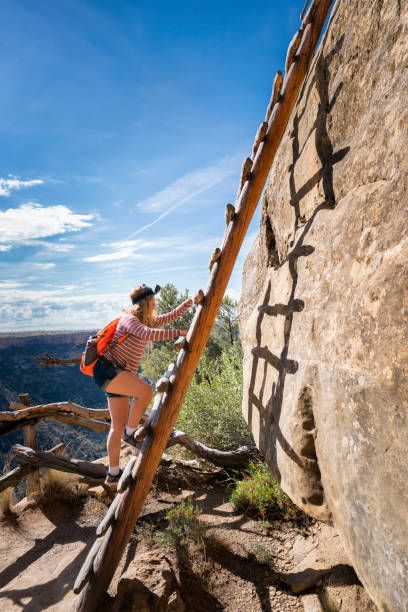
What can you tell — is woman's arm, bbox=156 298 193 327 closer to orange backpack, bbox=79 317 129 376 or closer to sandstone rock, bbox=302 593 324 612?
orange backpack, bbox=79 317 129 376

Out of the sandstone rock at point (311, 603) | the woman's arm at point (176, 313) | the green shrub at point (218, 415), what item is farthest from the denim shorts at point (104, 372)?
the green shrub at point (218, 415)

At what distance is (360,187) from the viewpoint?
2314 mm

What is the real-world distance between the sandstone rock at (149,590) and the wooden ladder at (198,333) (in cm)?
22

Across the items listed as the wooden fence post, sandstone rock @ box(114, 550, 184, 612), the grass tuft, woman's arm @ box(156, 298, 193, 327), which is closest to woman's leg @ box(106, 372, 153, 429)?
woman's arm @ box(156, 298, 193, 327)

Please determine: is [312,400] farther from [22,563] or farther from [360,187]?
[22,563]

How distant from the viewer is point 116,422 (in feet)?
12.4

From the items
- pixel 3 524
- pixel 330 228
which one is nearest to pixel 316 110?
pixel 330 228

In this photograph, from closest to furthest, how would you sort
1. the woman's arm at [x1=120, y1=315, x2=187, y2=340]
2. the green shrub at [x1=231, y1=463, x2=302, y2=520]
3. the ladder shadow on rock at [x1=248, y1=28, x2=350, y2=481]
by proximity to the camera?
the ladder shadow on rock at [x1=248, y1=28, x2=350, y2=481] → the woman's arm at [x1=120, y1=315, x2=187, y2=340] → the green shrub at [x1=231, y1=463, x2=302, y2=520]

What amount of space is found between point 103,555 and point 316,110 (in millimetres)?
4631

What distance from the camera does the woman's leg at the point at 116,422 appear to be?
3.74 m

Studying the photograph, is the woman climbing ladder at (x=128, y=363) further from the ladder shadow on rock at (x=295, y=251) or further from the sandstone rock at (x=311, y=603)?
the sandstone rock at (x=311, y=603)

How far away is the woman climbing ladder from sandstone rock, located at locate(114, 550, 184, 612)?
3.36 feet

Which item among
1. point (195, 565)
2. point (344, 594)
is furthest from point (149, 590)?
point (344, 594)

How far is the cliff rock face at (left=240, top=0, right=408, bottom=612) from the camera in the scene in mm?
1684
